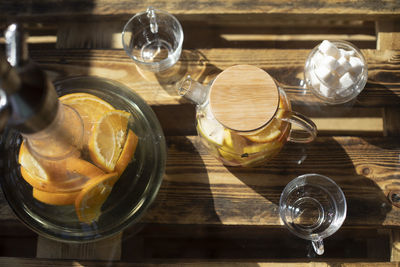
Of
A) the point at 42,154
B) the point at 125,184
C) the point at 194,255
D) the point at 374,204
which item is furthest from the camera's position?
the point at 194,255

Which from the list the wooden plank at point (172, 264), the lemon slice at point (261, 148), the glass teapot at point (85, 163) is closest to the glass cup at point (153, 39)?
the glass teapot at point (85, 163)

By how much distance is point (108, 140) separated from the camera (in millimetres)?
603

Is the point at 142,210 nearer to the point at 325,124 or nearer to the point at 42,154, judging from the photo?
the point at 42,154

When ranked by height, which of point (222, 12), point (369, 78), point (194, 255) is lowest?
point (194, 255)

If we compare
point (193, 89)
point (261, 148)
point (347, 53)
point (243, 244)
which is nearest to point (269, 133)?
point (261, 148)

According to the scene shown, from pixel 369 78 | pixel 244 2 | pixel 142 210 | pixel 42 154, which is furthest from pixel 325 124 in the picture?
pixel 42 154

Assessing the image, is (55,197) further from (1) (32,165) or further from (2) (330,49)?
(2) (330,49)

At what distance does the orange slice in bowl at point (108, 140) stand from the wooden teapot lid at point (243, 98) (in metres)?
0.15

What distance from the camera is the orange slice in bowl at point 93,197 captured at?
60 cm

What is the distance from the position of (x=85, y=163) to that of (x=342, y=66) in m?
0.50

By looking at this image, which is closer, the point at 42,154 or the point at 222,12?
the point at 42,154

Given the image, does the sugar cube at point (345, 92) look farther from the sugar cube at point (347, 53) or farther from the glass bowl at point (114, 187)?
the glass bowl at point (114, 187)

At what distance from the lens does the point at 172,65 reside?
822 millimetres

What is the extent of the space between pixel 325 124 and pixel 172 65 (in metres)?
0.50
